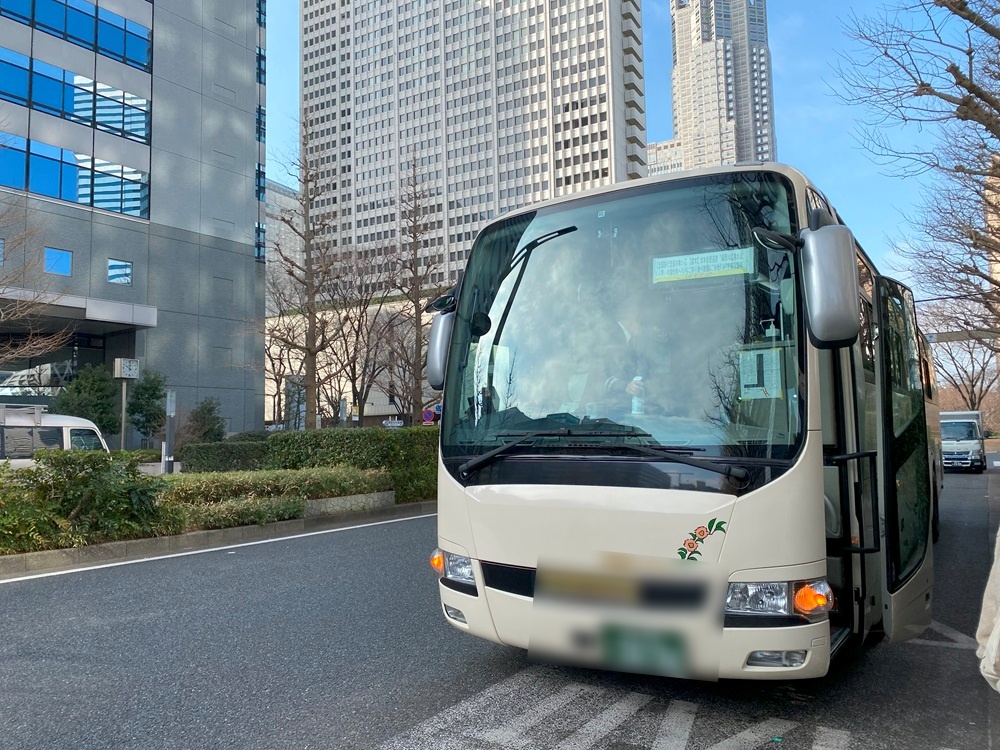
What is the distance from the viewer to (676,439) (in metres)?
3.10

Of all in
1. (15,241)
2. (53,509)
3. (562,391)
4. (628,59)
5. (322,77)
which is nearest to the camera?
(562,391)

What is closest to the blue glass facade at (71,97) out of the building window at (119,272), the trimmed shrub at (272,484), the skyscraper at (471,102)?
the building window at (119,272)

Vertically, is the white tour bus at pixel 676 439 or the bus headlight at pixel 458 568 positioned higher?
the white tour bus at pixel 676 439

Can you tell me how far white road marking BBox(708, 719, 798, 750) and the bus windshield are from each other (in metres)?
1.25

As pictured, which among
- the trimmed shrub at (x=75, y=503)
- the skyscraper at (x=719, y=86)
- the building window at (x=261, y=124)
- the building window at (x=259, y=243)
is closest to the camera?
the trimmed shrub at (x=75, y=503)

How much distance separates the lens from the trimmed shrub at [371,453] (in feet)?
45.4

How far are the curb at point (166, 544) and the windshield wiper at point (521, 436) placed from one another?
596 centimetres

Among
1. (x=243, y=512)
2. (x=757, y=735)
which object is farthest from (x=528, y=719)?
(x=243, y=512)

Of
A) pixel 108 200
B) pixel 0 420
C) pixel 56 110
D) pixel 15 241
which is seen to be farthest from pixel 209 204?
pixel 0 420

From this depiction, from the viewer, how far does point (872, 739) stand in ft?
10.3

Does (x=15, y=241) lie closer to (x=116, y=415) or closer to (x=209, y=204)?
(x=116, y=415)

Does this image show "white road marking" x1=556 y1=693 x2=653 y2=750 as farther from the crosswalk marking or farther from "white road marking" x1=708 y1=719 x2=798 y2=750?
"white road marking" x1=708 y1=719 x2=798 y2=750

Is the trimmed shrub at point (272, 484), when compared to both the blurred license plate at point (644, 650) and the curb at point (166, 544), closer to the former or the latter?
the curb at point (166, 544)

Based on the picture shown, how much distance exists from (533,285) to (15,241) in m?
15.9
